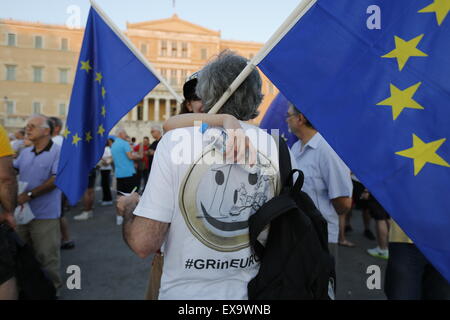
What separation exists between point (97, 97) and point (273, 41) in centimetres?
146

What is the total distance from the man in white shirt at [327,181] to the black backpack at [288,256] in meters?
1.28

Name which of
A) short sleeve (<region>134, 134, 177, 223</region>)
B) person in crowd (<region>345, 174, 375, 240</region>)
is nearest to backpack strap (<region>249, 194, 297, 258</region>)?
short sleeve (<region>134, 134, 177, 223</region>)

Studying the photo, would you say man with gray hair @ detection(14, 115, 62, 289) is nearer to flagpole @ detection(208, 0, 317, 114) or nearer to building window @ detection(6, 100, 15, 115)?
flagpole @ detection(208, 0, 317, 114)

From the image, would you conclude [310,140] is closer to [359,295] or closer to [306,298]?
[306,298]

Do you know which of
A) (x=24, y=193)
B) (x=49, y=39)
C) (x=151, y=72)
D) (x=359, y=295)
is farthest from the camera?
(x=49, y=39)

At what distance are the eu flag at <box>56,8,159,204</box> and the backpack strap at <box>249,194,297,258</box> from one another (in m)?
1.45

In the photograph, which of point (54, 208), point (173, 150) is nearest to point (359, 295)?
point (173, 150)

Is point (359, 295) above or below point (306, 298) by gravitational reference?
below

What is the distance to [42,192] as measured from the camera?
322 centimetres

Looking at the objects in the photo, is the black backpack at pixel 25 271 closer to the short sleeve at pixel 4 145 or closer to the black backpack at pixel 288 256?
the short sleeve at pixel 4 145

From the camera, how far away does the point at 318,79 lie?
57.6 inches

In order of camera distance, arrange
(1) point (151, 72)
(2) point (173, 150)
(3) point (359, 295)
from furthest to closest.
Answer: (3) point (359, 295), (1) point (151, 72), (2) point (173, 150)

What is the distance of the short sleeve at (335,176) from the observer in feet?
7.68

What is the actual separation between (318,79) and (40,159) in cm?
307
